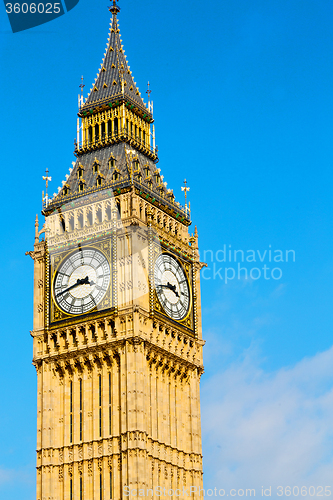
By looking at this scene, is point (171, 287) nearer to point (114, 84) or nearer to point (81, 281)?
point (81, 281)

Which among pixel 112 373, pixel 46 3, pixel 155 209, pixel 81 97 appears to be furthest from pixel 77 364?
pixel 46 3

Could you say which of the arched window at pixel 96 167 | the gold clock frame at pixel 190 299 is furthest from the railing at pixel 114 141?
the gold clock frame at pixel 190 299

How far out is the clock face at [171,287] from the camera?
2758 inches

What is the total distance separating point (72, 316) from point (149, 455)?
9714mm

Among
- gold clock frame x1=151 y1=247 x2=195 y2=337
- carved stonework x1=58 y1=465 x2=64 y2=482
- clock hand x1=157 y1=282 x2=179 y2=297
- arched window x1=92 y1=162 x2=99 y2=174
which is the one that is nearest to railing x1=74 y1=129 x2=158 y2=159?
arched window x1=92 y1=162 x2=99 y2=174

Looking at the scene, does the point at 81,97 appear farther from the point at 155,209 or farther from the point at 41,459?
the point at 41,459

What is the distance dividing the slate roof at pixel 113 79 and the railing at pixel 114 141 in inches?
100

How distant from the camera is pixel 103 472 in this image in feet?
213

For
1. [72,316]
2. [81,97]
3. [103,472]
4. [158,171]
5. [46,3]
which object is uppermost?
[81,97]

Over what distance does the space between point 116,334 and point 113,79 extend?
776 inches

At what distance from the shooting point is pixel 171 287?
71.0 meters

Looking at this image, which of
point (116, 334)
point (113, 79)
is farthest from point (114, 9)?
point (116, 334)

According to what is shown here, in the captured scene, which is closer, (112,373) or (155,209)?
(112,373)

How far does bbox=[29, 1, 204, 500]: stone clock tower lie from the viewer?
65688 mm
